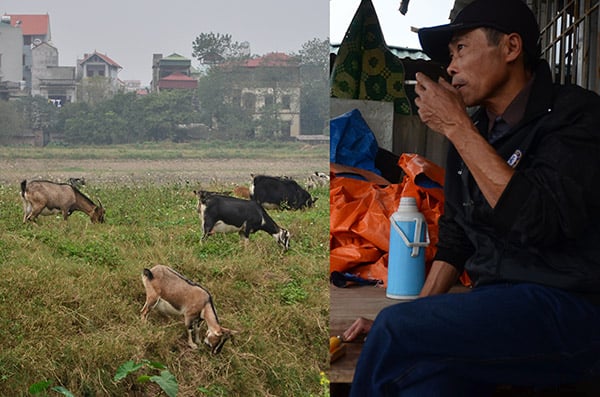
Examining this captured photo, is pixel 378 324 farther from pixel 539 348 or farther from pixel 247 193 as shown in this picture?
pixel 247 193

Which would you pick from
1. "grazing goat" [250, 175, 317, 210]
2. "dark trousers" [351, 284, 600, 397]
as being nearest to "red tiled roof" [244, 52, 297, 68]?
"grazing goat" [250, 175, 317, 210]

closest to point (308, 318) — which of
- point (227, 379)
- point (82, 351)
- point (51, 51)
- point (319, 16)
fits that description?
point (227, 379)

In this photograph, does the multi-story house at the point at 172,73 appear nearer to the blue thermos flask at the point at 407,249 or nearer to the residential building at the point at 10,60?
the residential building at the point at 10,60

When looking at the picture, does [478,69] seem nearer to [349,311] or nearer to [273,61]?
[349,311]

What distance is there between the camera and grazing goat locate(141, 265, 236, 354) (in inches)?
144

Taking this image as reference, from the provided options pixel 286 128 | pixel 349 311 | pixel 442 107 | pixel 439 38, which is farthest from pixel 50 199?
pixel 442 107

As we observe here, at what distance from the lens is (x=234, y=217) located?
379 centimetres

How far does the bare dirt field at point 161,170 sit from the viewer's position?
367 centimetres

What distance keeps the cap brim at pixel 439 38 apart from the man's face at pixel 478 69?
0.8 inches

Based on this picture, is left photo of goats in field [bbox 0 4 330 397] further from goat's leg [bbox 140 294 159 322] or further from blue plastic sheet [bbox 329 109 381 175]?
blue plastic sheet [bbox 329 109 381 175]

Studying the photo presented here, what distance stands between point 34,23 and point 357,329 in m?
2.32

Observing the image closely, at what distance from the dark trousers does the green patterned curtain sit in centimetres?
175

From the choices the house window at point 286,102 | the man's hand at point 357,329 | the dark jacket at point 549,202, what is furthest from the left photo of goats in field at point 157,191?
the dark jacket at point 549,202

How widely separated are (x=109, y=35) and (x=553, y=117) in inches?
97.3
